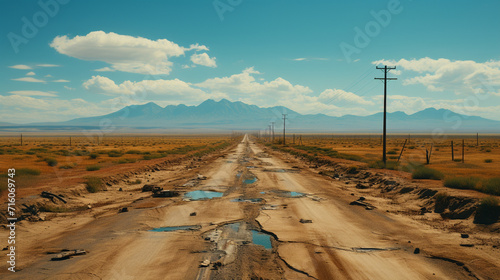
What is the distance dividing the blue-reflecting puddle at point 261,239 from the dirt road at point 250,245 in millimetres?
27

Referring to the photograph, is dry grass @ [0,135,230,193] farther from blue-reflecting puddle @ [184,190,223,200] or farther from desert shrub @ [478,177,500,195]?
desert shrub @ [478,177,500,195]

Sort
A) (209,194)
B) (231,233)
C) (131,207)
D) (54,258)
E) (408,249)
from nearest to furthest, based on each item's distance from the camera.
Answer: (54,258), (408,249), (231,233), (131,207), (209,194)

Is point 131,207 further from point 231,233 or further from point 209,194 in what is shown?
point 231,233

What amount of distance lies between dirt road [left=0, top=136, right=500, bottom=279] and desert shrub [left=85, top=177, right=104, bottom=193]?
4814mm

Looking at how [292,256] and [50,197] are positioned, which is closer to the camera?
[292,256]

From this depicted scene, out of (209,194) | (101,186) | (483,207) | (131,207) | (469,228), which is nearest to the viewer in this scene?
(469,228)

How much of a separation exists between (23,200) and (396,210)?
46.7 feet

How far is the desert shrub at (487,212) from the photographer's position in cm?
1049

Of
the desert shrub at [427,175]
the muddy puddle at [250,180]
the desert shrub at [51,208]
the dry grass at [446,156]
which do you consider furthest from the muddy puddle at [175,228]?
the dry grass at [446,156]

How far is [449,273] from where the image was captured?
22.3ft

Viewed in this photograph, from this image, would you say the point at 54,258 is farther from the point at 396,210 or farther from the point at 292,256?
the point at 396,210

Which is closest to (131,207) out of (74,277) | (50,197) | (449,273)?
(50,197)

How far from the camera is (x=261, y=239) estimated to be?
29.5 feet

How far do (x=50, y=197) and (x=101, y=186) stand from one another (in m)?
4.61
